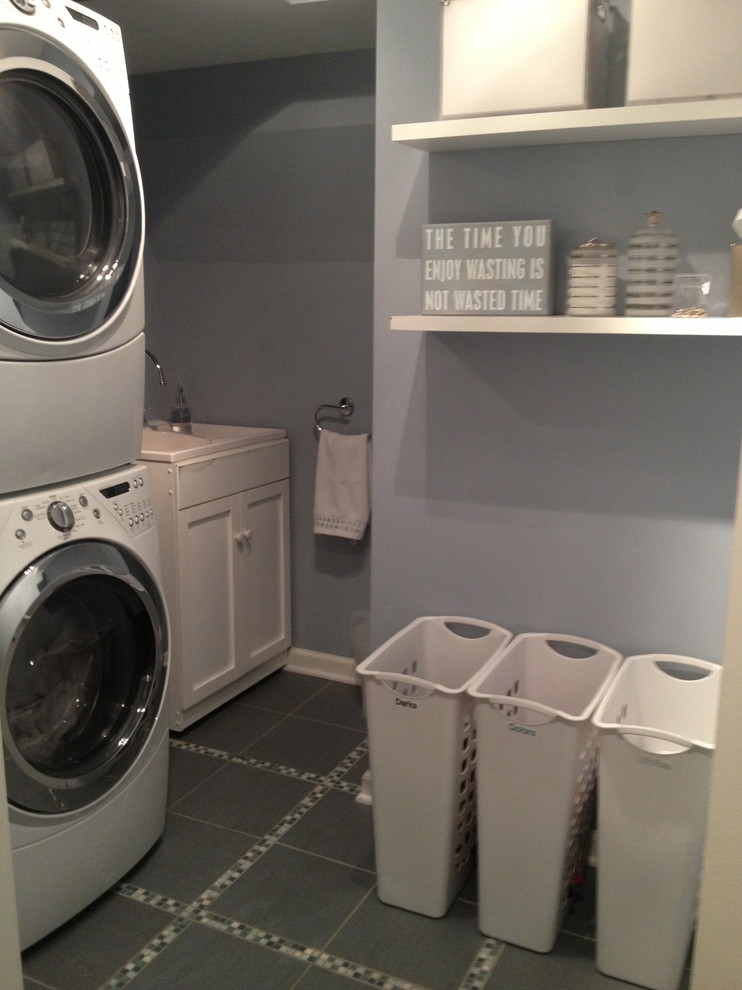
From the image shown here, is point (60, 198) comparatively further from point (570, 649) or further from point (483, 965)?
point (483, 965)

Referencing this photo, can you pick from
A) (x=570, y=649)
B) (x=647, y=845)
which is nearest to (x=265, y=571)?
(x=570, y=649)

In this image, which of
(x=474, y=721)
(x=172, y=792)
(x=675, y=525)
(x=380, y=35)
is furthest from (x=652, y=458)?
(x=172, y=792)

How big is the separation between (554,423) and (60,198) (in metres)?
1.20

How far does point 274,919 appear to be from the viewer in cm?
200

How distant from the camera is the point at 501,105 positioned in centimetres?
182

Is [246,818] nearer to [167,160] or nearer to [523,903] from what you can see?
[523,903]

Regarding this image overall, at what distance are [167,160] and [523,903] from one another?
8.92 ft

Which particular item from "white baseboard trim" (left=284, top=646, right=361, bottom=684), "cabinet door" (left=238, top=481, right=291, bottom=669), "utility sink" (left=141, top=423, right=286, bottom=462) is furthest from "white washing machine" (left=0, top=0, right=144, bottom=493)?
"white baseboard trim" (left=284, top=646, right=361, bottom=684)

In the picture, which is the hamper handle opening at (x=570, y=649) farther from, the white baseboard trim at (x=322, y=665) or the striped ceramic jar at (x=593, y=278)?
the white baseboard trim at (x=322, y=665)

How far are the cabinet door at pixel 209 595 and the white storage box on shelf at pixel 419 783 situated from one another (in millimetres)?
862

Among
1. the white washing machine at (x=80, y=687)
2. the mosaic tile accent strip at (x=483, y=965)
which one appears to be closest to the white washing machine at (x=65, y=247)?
the white washing machine at (x=80, y=687)

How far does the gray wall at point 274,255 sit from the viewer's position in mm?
2979

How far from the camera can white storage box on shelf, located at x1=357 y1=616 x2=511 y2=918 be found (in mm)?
1911

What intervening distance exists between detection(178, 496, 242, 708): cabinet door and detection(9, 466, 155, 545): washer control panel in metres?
0.59
